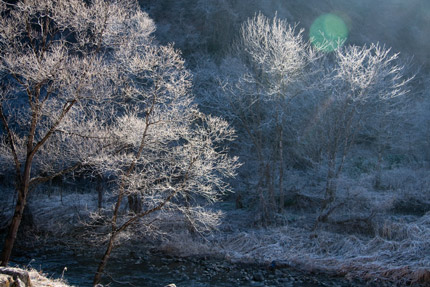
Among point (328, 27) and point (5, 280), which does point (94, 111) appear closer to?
point (5, 280)

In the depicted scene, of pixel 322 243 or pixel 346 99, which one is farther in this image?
pixel 346 99

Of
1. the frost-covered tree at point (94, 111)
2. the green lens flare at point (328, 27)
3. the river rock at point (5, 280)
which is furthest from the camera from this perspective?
the green lens flare at point (328, 27)

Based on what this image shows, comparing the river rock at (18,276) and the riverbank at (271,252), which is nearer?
the river rock at (18,276)

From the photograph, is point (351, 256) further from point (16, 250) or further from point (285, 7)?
point (285, 7)

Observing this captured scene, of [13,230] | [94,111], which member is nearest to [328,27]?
[94,111]

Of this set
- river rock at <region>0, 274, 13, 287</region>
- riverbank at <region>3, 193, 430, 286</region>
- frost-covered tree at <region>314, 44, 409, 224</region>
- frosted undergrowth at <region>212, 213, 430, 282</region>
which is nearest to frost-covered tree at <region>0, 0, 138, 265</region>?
riverbank at <region>3, 193, 430, 286</region>

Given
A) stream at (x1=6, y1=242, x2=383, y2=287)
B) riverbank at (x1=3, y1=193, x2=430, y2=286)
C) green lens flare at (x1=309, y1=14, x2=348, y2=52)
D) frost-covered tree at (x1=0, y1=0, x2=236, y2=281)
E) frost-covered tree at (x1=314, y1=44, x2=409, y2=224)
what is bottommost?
stream at (x1=6, y1=242, x2=383, y2=287)

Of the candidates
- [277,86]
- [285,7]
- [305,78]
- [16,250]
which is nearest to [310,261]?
[277,86]

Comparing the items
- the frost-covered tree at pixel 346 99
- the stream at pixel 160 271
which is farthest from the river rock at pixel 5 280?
the frost-covered tree at pixel 346 99

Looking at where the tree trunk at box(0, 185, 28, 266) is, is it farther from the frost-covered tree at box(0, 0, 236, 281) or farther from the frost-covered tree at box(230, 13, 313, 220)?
the frost-covered tree at box(230, 13, 313, 220)

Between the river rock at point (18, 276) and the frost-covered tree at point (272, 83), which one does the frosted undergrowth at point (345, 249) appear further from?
the river rock at point (18, 276)

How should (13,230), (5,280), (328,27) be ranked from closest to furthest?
(5,280), (13,230), (328,27)

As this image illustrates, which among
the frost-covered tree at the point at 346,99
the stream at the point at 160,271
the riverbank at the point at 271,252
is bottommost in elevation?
the stream at the point at 160,271

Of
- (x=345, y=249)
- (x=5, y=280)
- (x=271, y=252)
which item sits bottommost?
(x=5, y=280)
